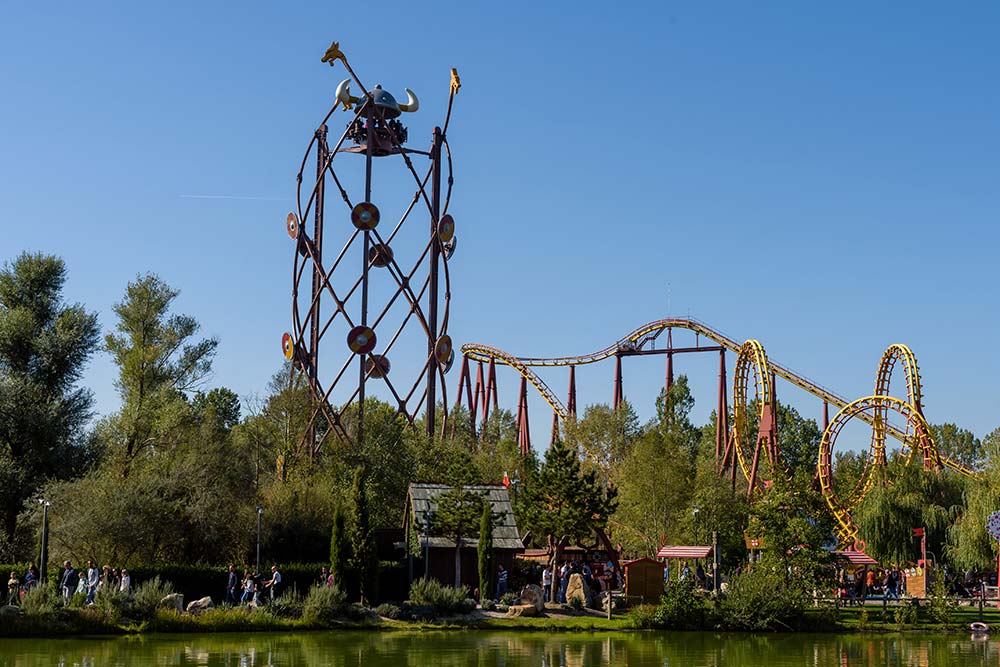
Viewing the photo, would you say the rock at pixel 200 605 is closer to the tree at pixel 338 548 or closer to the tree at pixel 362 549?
the tree at pixel 338 548

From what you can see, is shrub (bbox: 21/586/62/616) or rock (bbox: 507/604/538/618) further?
rock (bbox: 507/604/538/618)

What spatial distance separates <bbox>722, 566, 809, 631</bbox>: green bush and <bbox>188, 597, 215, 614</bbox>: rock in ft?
37.6

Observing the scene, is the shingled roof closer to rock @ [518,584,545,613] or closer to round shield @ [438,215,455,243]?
rock @ [518,584,545,613]

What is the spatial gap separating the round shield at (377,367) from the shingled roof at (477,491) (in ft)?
42.1

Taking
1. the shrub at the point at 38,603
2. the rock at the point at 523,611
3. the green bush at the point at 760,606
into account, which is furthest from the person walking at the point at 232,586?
the green bush at the point at 760,606

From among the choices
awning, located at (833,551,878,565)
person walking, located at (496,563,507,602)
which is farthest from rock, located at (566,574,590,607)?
awning, located at (833,551,878,565)

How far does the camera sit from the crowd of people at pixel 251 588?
1123 inches

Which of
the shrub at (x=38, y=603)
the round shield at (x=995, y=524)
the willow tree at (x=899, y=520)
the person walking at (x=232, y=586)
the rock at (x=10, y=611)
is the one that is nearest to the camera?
the rock at (x=10, y=611)

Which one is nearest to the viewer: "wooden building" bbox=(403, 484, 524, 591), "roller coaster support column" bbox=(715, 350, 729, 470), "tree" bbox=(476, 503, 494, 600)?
"tree" bbox=(476, 503, 494, 600)

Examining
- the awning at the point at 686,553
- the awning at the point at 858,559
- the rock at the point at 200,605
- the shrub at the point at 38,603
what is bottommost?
the rock at the point at 200,605

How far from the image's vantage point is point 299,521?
3381 cm

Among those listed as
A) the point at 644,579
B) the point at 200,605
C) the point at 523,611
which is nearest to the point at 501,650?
the point at 523,611

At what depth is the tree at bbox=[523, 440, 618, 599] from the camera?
106ft

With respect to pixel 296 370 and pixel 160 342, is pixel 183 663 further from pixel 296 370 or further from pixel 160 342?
pixel 296 370
